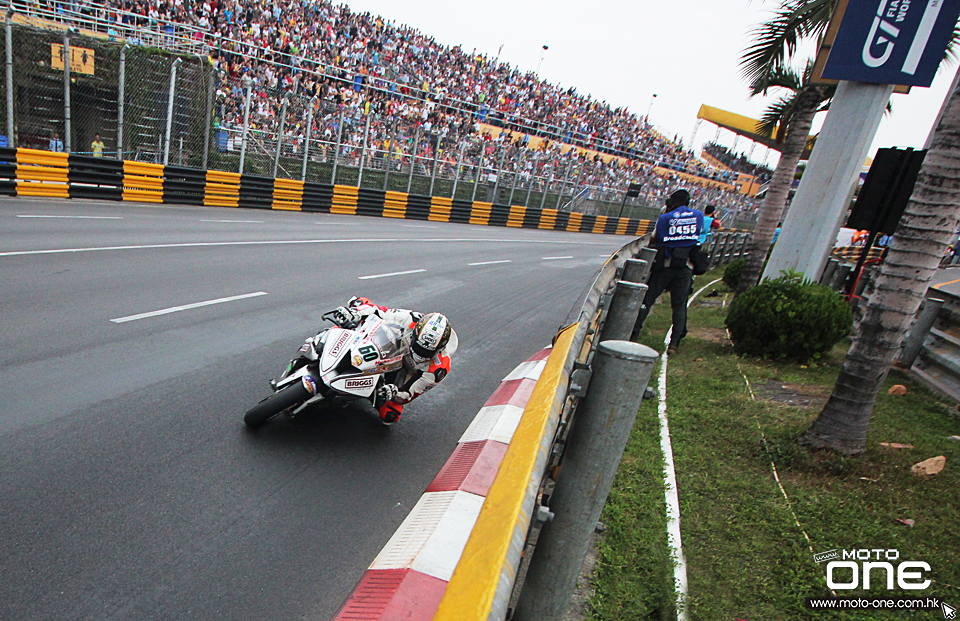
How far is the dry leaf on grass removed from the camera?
416 cm

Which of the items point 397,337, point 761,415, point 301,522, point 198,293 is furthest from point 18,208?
point 761,415

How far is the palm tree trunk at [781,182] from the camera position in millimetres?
10570

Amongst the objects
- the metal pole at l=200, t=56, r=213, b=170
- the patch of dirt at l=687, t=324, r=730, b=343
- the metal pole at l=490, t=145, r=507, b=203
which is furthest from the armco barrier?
the metal pole at l=490, t=145, r=507, b=203

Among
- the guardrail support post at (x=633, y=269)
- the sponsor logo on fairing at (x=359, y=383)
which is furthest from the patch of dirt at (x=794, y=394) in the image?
the sponsor logo on fairing at (x=359, y=383)

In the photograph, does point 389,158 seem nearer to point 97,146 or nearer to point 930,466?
point 97,146

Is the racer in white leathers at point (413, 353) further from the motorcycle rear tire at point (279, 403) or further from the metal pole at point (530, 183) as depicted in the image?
the metal pole at point (530, 183)

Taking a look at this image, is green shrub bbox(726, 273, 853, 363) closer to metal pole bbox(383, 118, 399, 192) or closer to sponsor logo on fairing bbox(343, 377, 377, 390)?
sponsor logo on fairing bbox(343, 377, 377, 390)

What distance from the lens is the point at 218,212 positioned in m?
16.1

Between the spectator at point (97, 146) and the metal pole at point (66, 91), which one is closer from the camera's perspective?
the metal pole at point (66, 91)

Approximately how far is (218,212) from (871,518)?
1634 cm

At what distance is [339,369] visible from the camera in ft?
15.2

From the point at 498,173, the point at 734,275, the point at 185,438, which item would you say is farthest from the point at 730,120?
the point at 185,438

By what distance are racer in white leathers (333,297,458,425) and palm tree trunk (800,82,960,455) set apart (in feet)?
10.00

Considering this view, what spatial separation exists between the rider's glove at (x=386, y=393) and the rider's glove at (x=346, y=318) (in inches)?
25.6
